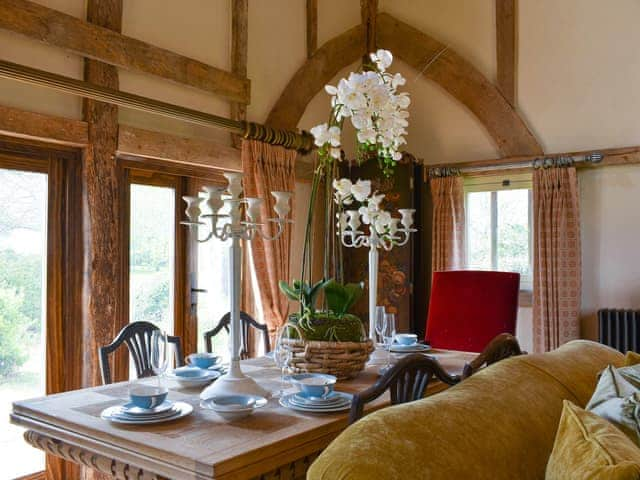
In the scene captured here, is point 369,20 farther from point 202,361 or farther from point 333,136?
point 202,361

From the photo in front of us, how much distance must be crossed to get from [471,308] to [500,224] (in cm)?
172

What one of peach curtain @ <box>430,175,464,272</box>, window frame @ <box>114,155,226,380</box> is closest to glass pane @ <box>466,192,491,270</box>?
peach curtain @ <box>430,175,464,272</box>

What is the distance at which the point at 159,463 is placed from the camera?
1591 mm

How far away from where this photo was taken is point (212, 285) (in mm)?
4363

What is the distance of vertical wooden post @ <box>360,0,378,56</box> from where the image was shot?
18.3ft

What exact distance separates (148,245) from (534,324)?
9.54 ft

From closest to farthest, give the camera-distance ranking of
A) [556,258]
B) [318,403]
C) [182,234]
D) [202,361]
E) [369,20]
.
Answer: [318,403]
[202,361]
[182,234]
[556,258]
[369,20]

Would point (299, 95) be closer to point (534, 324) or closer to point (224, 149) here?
point (224, 149)

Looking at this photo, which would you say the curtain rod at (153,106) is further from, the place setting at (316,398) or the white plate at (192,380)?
the place setting at (316,398)

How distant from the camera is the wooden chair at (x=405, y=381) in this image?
5.28ft

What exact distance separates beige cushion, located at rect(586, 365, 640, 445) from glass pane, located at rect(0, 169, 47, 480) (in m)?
2.83

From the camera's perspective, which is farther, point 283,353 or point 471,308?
point 471,308

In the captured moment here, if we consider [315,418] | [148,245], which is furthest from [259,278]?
[315,418]

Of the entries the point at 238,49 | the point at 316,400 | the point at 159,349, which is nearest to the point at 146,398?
the point at 159,349
